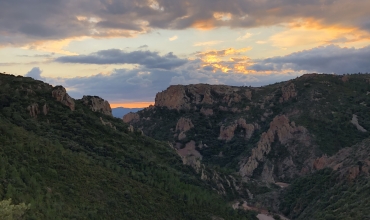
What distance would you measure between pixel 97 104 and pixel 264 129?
8662 centimetres

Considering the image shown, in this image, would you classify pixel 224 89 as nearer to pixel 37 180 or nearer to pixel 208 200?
pixel 208 200

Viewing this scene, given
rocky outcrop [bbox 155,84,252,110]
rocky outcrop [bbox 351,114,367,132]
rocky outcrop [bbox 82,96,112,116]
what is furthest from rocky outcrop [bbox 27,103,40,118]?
rocky outcrop [bbox 155,84,252,110]

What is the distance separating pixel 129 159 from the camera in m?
62.2

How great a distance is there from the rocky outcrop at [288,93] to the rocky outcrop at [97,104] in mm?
96819

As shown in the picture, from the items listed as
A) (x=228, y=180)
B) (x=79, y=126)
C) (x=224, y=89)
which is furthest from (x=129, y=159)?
(x=224, y=89)

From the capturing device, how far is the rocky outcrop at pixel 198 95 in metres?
181

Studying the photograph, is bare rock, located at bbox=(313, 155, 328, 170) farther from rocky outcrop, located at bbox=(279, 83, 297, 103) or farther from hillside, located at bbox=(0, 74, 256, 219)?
rocky outcrop, located at bbox=(279, 83, 297, 103)

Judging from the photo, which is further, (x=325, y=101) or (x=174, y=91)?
(x=174, y=91)

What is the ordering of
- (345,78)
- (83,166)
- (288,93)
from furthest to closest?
(345,78), (288,93), (83,166)

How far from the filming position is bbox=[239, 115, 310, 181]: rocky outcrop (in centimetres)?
12712

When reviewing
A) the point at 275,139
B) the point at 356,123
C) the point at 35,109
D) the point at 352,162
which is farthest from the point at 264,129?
the point at 35,109

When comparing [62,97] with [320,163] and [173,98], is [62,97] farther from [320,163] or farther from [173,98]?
[173,98]

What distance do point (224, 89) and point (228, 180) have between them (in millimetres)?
103394

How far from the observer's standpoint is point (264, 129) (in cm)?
15350
